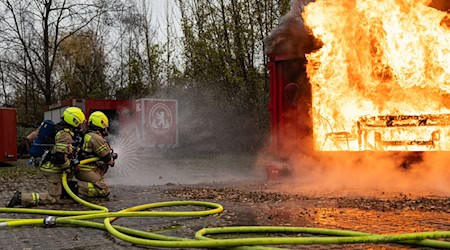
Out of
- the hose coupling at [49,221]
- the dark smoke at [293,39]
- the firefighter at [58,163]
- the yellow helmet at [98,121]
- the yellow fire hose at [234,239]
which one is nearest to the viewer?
the yellow fire hose at [234,239]

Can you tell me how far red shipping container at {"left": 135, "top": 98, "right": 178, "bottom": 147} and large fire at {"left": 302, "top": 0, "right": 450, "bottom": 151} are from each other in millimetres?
13283

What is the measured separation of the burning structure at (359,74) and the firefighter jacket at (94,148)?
322 centimetres

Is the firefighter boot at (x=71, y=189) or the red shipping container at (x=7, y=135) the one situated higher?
the red shipping container at (x=7, y=135)

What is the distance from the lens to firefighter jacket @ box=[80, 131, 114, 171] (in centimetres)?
817

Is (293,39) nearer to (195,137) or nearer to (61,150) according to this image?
(61,150)

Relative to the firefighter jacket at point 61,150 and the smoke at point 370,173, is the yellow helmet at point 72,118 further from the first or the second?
the smoke at point 370,173

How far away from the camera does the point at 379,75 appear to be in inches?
376

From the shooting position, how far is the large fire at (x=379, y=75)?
29.2 ft

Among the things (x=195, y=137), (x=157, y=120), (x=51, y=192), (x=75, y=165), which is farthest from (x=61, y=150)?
(x=195, y=137)

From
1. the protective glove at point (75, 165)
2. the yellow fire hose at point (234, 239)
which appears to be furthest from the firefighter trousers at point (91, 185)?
the yellow fire hose at point (234, 239)

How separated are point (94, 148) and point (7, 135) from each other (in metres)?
12.2

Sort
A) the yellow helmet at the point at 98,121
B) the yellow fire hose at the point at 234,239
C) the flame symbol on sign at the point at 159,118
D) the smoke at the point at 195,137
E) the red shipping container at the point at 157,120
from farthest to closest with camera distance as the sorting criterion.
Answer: the flame symbol on sign at the point at 159,118, the red shipping container at the point at 157,120, the smoke at the point at 195,137, the yellow helmet at the point at 98,121, the yellow fire hose at the point at 234,239

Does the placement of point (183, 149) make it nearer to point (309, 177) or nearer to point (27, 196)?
point (309, 177)

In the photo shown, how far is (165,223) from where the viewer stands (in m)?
5.96
